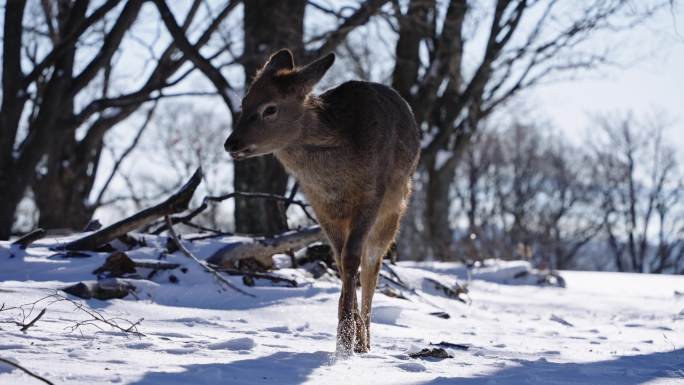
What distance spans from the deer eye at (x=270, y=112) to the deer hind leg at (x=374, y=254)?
124 centimetres

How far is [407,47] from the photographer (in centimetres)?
1795

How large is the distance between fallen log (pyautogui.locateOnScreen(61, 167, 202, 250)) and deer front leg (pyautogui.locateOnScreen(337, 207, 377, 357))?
1.73m

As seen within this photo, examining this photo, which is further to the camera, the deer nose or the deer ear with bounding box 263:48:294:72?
the deer ear with bounding box 263:48:294:72

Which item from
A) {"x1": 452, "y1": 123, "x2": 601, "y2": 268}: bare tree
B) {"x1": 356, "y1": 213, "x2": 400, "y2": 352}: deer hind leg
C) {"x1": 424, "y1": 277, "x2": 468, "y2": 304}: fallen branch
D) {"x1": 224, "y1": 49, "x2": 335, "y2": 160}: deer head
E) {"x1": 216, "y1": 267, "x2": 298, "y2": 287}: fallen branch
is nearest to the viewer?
{"x1": 224, "y1": 49, "x2": 335, "y2": 160}: deer head

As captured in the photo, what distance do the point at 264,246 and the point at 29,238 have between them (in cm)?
208

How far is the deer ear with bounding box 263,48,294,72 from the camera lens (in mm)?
5488

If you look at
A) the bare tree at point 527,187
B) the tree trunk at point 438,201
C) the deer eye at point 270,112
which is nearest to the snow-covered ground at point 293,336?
the deer eye at point 270,112

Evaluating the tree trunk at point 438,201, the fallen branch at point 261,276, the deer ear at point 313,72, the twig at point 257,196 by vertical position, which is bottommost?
the fallen branch at point 261,276

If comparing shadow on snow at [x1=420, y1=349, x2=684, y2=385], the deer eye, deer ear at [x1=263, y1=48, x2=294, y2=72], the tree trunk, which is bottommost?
shadow on snow at [x1=420, y1=349, x2=684, y2=385]

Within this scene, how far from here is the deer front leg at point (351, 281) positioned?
4465 millimetres

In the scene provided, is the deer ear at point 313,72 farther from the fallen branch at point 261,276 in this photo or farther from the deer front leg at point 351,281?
the fallen branch at point 261,276

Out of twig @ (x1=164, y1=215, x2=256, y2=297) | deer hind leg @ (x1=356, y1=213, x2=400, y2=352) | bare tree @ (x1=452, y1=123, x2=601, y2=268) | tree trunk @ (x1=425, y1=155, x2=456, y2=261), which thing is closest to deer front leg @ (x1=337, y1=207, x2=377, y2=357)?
deer hind leg @ (x1=356, y1=213, x2=400, y2=352)

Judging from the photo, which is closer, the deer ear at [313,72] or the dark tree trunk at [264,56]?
the deer ear at [313,72]

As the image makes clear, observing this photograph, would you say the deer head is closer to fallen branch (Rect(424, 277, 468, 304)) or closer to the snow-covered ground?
the snow-covered ground
